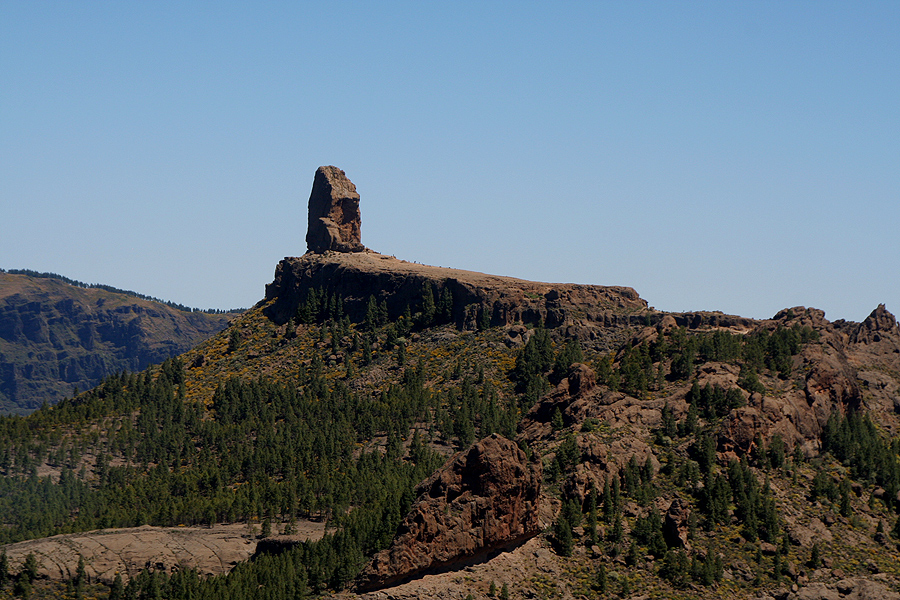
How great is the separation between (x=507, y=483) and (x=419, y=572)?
19449mm

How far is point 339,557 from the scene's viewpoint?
192 m

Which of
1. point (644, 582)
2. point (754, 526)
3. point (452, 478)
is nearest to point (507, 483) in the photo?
point (452, 478)

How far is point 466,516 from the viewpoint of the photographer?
185m

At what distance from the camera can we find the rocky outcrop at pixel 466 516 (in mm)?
180750

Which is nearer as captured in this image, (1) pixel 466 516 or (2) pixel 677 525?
(1) pixel 466 516

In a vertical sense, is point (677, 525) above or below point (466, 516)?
above

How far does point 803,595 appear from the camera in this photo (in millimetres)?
183125

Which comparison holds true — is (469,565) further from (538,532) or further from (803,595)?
(803,595)

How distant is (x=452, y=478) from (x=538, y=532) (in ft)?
53.1

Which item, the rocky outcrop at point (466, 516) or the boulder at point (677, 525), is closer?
the rocky outcrop at point (466, 516)

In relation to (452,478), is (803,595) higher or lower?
lower

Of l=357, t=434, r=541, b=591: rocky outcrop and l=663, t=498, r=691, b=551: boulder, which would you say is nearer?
l=357, t=434, r=541, b=591: rocky outcrop

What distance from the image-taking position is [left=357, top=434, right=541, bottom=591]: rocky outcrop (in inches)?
7116

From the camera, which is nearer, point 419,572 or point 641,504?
point 419,572
